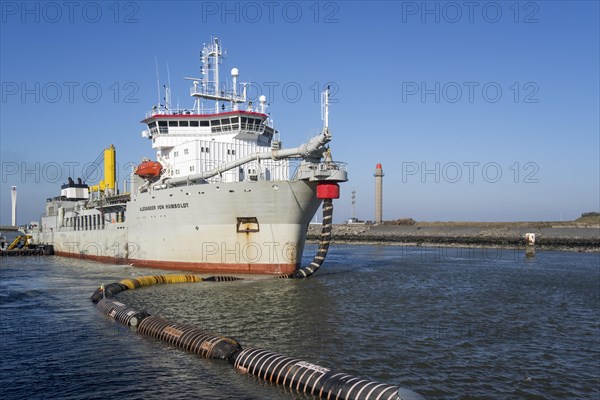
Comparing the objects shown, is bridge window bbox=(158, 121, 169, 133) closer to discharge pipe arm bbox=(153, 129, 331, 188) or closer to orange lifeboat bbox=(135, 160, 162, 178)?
orange lifeboat bbox=(135, 160, 162, 178)

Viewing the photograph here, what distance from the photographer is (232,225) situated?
90.1 feet

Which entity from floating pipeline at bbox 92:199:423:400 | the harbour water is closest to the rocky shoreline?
A: the harbour water

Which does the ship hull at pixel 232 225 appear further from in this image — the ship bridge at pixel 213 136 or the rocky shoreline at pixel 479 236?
the rocky shoreline at pixel 479 236

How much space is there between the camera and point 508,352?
1309 centimetres

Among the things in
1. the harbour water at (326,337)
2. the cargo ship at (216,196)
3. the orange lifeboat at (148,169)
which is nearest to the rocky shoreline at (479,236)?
the harbour water at (326,337)

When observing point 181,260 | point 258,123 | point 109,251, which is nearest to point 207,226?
point 181,260

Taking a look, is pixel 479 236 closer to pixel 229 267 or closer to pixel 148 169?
pixel 229 267

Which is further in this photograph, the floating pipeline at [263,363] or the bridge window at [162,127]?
the bridge window at [162,127]

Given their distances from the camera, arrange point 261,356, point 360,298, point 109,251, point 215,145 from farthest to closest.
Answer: point 109,251, point 215,145, point 360,298, point 261,356

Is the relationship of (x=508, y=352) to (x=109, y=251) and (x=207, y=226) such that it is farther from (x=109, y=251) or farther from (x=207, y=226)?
(x=109, y=251)

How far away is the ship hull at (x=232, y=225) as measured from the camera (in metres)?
26.5

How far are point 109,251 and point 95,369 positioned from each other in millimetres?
29967

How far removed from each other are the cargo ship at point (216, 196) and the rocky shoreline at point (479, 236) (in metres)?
40.2

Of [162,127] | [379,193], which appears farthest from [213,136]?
[379,193]
